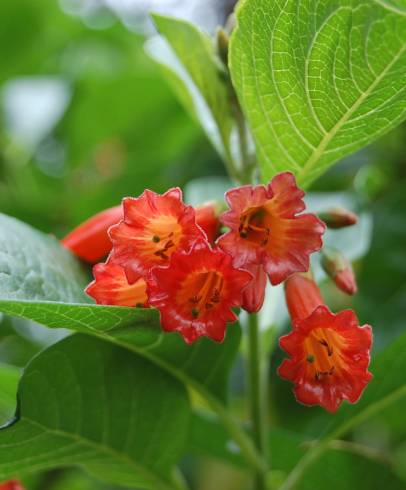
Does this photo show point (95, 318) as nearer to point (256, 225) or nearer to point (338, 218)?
point (256, 225)

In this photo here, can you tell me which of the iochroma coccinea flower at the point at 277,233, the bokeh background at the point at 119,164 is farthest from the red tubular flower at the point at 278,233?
the bokeh background at the point at 119,164

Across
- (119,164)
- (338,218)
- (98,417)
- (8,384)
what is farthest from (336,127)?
(119,164)

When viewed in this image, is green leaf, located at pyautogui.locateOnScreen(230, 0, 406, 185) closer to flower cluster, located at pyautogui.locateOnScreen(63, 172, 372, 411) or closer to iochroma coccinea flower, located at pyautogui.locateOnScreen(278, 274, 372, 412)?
flower cluster, located at pyautogui.locateOnScreen(63, 172, 372, 411)

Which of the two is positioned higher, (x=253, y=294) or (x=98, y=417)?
(x=253, y=294)

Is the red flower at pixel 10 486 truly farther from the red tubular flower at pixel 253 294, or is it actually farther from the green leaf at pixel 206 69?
the green leaf at pixel 206 69

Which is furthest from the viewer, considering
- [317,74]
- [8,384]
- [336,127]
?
[8,384]

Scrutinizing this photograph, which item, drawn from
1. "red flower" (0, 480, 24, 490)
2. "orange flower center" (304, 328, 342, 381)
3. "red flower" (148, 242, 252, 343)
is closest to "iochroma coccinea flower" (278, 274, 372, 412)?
"orange flower center" (304, 328, 342, 381)

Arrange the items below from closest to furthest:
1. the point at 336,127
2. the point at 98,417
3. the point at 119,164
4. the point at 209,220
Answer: the point at 336,127 → the point at 209,220 → the point at 98,417 → the point at 119,164
